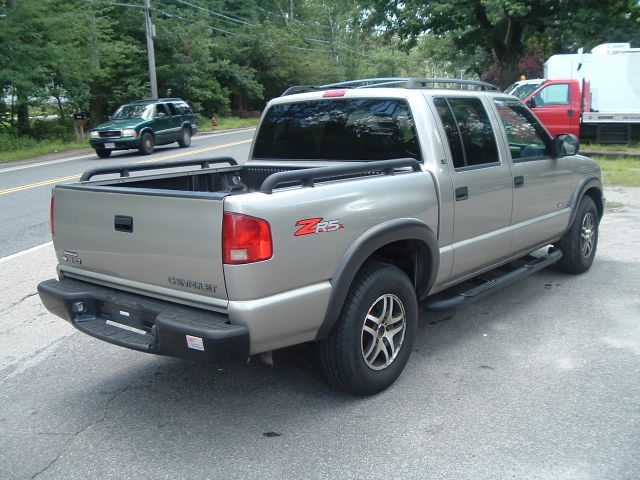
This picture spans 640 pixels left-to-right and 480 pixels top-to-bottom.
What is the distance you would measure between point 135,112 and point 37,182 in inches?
301

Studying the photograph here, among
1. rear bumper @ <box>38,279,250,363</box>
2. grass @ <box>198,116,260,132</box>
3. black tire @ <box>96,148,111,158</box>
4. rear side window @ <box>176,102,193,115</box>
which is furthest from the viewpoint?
grass @ <box>198,116,260,132</box>

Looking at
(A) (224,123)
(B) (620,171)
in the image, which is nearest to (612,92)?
(B) (620,171)

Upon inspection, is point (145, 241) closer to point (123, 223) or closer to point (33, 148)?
point (123, 223)

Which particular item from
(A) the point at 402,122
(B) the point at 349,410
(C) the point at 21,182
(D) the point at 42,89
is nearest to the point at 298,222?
(B) the point at 349,410

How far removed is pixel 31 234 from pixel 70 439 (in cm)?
632

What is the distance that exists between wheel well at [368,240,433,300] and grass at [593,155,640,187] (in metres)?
9.63

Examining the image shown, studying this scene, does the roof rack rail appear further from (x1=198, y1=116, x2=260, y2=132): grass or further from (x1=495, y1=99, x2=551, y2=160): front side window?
(x1=198, y1=116, x2=260, y2=132): grass

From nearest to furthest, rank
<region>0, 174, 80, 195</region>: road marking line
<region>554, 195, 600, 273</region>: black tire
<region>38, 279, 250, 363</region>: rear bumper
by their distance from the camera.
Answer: <region>38, 279, 250, 363</region>: rear bumper
<region>554, 195, 600, 273</region>: black tire
<region>0, 174, 80, 195</region>: road marking line

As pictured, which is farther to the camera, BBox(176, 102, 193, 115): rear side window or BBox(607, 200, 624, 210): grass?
BBox(176, 102, 193, 115): rear side window

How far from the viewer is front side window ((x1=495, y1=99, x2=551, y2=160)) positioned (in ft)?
17.5

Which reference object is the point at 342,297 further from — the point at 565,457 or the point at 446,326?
the point at 446,326

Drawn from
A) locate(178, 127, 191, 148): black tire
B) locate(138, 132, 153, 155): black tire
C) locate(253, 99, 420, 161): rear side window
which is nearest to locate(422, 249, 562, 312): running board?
locate(253, 99, 420, 161): rear side window

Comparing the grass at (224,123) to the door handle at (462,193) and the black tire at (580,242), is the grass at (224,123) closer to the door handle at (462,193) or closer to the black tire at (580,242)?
the black tire at (580,242)

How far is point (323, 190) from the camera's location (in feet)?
11.6
